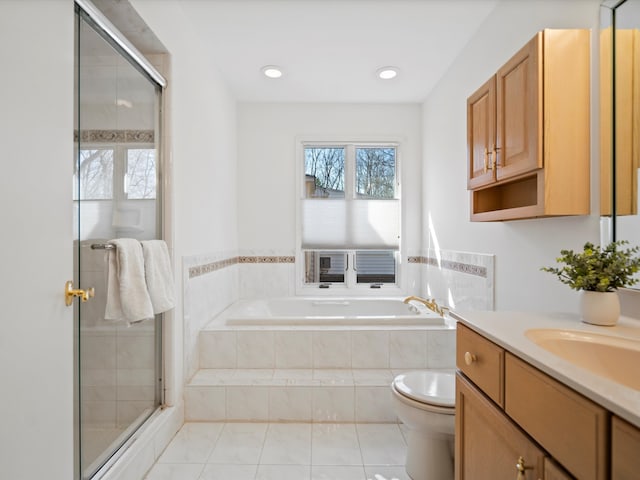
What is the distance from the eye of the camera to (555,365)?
2.57 ft

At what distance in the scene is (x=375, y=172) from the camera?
3891 mm

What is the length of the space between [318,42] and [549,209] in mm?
1956

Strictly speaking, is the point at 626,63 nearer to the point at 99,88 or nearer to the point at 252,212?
the point at 99,88

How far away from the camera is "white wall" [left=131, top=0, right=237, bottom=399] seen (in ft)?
6.99

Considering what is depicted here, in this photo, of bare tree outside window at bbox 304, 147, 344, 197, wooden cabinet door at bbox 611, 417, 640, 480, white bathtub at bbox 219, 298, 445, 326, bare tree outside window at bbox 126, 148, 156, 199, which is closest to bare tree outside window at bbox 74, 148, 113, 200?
bare tree outside window at bbox 126, 148, 156, 199

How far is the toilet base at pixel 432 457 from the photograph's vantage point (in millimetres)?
1673

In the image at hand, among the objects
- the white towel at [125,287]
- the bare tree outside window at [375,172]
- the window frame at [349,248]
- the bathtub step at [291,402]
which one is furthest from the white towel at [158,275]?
the bare tree outside window at [375,172]

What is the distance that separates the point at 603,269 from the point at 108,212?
1901mm

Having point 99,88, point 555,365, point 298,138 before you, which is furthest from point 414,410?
point 298,138

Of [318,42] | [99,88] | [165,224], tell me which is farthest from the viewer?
[318,42]

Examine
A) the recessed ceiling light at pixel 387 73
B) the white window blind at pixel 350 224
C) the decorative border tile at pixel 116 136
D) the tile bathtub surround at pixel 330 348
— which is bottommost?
the tile bathtub surround at pixel 330 348

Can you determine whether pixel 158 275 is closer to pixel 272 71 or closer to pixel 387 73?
pixel 272 71

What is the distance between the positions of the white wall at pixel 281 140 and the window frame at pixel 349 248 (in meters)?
0.04

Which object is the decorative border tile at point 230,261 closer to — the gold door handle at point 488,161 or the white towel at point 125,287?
the white towel at point 125,287
